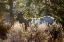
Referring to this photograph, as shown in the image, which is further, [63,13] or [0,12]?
[63,13]

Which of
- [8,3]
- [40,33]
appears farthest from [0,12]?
[40,33]

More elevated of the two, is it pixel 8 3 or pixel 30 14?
pixel 8 3

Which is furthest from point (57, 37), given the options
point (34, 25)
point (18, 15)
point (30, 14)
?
point (30, 14)

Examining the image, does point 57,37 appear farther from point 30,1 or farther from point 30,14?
point 30,1

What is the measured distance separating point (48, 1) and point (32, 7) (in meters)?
2.28

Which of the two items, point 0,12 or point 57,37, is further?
point 0,12

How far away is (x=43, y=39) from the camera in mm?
11117

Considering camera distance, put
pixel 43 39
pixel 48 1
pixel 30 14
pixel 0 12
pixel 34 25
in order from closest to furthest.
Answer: pixel 43 39
pixel 34 25
pixel 0 12
pixel 30 14
pixel 48 1

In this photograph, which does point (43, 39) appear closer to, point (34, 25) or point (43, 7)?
point (34, 25)

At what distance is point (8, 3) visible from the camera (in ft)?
62.1

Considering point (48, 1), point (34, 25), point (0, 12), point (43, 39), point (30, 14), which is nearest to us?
point (43, 39)

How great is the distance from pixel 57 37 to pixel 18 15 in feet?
22.3

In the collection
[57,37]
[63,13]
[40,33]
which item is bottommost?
[63,13]

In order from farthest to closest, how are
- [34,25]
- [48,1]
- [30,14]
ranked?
[48,1] < [30,14] < [34,25]
